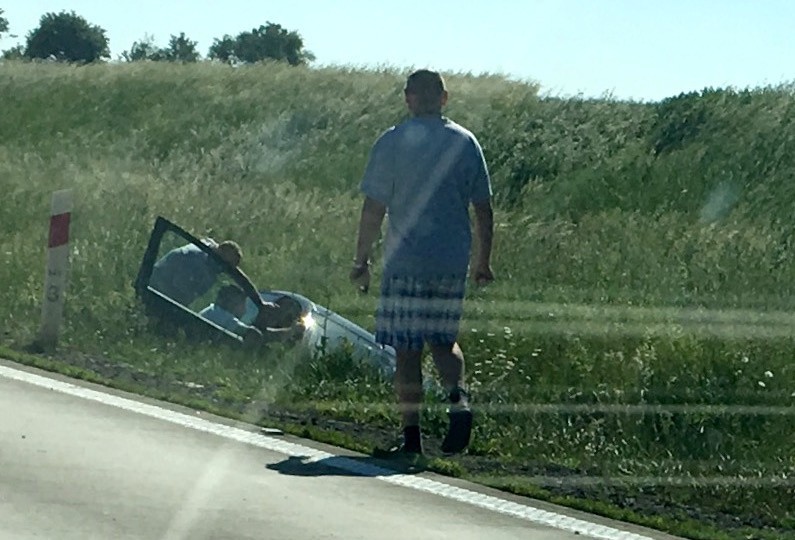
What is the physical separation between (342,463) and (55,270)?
472 centimetres

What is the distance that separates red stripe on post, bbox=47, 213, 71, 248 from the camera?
1177cm

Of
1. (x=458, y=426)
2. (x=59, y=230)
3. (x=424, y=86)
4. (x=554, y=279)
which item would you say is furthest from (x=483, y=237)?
(x=554, y=279)

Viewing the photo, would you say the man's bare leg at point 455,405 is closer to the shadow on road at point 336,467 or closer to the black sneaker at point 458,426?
the black sneaker at point 458,426

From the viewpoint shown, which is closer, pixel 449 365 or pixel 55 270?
pixel 449 365

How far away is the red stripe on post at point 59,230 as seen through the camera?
11766mm

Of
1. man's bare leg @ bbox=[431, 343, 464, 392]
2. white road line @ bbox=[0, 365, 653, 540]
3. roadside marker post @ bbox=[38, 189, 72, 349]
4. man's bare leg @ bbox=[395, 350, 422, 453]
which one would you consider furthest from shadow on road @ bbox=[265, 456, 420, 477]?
roadside marker post @ bbox=[38, 189, 72, 349]

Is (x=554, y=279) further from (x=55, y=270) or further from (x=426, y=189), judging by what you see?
(x=426, y=189)

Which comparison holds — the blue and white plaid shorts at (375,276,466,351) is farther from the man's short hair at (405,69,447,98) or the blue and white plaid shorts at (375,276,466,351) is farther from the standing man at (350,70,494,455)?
the man's short hair at (405,69,447,98)

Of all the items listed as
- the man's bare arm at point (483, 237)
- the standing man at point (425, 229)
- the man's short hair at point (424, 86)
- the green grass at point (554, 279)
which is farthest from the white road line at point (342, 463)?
the man's short hair at point (424, 86)

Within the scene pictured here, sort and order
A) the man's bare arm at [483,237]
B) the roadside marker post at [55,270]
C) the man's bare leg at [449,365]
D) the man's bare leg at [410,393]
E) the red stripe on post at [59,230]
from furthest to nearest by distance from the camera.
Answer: the red stripe on post at [59,230] < the roadside marker post at [55,270] < the man's bare arm at [483,237] < the man's bare leg at [449,365] < the man's bare leg at [410,393]

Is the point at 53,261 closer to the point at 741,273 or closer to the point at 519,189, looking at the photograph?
the point at 741,273

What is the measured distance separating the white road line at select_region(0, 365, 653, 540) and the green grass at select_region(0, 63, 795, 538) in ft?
1.09

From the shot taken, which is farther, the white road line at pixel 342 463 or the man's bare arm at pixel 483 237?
the man's bare arm at pixel 483 237

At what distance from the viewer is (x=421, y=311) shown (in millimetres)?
8203
